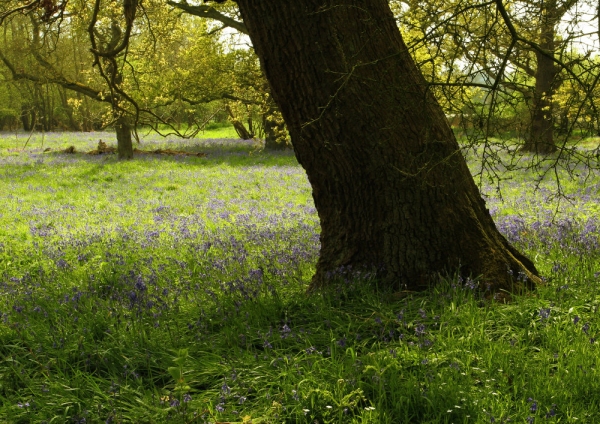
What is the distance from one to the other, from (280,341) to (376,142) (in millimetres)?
1719

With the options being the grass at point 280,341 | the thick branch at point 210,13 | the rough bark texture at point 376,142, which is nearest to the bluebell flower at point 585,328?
the grass at point 280,341

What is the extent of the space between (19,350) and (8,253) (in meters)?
4.31

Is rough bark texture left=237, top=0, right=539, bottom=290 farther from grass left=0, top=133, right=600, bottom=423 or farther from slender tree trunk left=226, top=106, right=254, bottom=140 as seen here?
slender tree trunk left=226, top=106, right=254, bottom=140

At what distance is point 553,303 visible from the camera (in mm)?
3914

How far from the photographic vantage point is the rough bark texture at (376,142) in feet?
13.5

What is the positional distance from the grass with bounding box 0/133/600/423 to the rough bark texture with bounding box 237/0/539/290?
285mm

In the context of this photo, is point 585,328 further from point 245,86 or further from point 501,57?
point 245,86

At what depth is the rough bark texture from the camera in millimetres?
4129

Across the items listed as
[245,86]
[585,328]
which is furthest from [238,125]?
[585,328]

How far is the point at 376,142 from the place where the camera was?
13.8 feet

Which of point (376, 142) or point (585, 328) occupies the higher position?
point (376, 142)

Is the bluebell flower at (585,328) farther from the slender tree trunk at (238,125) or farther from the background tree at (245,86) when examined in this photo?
the background tree at (245,86)

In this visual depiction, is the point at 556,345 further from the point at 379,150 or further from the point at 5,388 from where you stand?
the point at 5,388

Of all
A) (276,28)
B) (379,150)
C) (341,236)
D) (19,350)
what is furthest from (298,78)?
(19,350)
